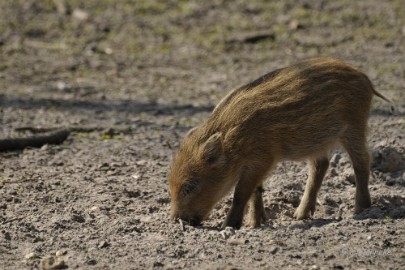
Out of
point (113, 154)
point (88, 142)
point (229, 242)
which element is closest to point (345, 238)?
point (229, 242)

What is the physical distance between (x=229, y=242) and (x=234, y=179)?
0.99 metres

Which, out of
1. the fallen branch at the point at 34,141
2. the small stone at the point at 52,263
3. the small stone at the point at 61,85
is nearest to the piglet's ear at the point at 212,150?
the small stone at the point at 52,263

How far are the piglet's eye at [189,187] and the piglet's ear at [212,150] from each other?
0.19 meters

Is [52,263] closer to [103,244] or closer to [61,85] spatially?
[103,244]

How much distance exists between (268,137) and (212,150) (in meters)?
0.45

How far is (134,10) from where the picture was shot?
1443 cm

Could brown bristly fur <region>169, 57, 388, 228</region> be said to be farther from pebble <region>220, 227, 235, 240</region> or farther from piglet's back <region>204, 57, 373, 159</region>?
pebble <region>220, 227, 235, 240</region>

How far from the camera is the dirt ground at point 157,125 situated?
223 inches

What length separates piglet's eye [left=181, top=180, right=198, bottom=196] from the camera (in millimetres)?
6438

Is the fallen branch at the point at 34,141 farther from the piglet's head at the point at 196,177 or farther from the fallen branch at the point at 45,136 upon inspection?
the piglet's head at the point at 196,177

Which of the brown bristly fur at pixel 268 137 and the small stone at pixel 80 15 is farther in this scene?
the small stone at pixel 80 15

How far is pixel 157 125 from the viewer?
9430 mm

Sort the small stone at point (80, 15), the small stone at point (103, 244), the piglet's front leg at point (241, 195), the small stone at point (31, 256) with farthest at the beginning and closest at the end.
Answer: the small stone at point (80, 15) < the piglet's front leg at point (241, 195) < the small stone at point (103, 244) < the small stone at point (31, 256)

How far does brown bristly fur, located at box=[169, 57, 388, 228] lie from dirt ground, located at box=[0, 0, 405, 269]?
0.25m
